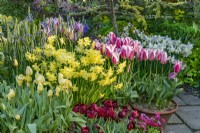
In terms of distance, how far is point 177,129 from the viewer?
4.20 meters

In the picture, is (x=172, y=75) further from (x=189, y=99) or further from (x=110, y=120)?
(x=189, y=99)

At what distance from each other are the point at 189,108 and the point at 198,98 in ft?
1.58

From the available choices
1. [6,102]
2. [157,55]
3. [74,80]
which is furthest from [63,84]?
[157,55]

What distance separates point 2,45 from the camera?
3.96 meters

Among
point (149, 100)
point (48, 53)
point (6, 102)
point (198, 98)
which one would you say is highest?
point (48, 53)

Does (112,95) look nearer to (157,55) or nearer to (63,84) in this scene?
(157,55)

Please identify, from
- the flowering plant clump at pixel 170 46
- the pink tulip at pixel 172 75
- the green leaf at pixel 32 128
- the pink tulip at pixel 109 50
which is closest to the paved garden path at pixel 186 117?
the pink tulip at pixel 172 75

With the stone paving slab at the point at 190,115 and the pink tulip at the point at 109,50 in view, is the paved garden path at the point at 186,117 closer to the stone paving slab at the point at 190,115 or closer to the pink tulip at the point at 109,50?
the stone paving slab at the point at 190,115

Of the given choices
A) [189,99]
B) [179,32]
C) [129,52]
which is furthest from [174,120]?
[179,32]

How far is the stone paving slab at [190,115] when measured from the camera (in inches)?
172

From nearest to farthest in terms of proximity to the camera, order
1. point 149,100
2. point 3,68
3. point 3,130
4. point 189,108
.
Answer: point 3,130 < point 3,68 < point 149,100 < point 189,108

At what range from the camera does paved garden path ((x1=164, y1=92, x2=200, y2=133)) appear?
13.9ft

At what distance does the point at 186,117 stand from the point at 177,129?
413mm

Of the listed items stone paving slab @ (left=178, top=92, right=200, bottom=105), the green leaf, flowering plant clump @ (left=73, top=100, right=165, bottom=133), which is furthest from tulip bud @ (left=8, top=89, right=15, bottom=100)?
stone paving slab @ (left=178, top=92, right=200, bottom=105)
